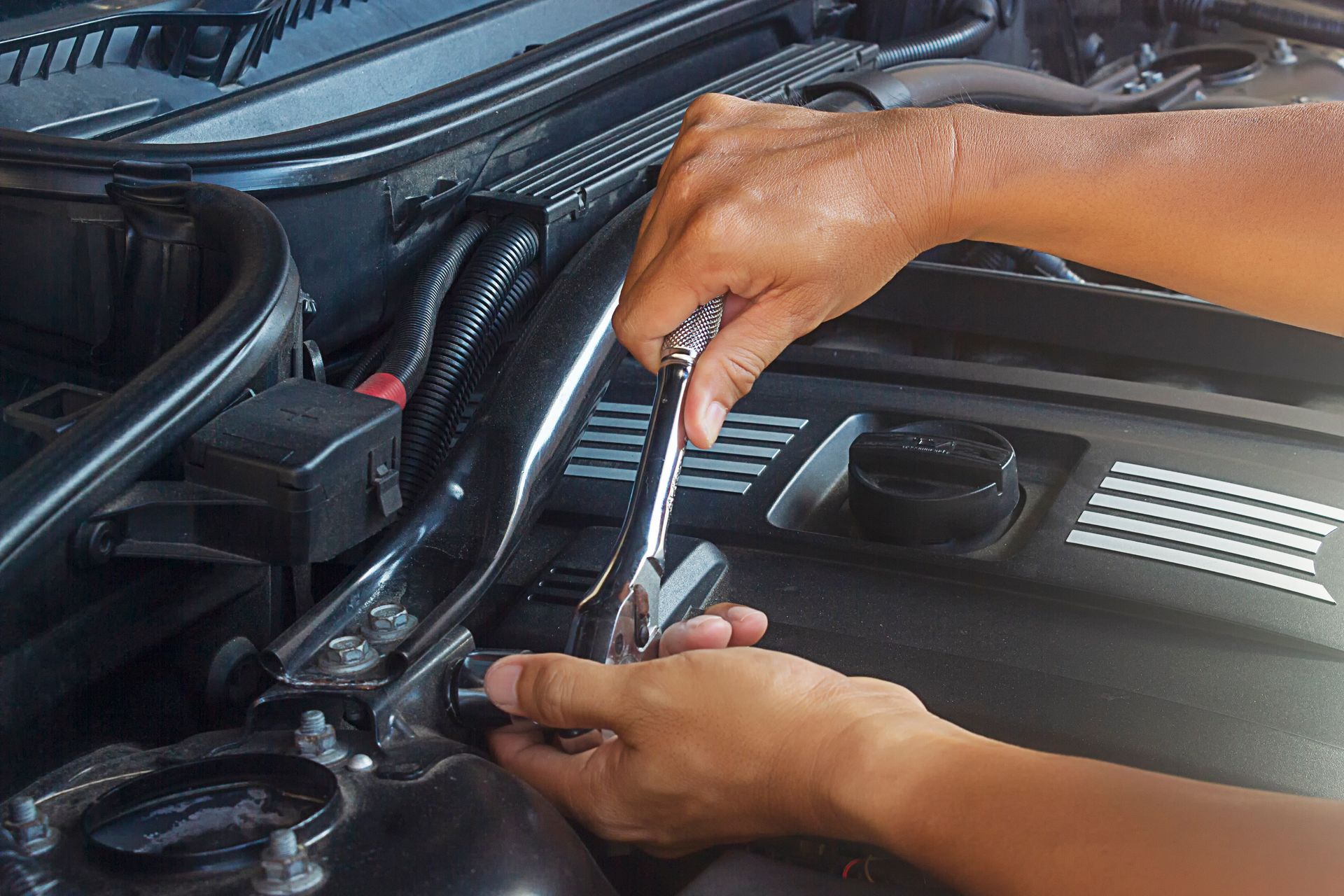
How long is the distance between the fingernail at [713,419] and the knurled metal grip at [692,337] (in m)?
0.04

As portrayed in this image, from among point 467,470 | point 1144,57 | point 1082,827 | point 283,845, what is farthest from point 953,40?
point 283,845

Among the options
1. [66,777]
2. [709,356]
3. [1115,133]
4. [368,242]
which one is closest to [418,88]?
[368,242]

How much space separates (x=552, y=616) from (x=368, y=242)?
1.27 feet

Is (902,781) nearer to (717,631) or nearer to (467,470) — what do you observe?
(717,631)

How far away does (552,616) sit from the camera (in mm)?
833

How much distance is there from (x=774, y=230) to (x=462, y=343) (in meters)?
0.31

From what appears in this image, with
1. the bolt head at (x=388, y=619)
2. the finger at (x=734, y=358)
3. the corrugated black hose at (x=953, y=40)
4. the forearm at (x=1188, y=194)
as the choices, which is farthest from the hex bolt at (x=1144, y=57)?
the bolt head at (x=388, y=619)

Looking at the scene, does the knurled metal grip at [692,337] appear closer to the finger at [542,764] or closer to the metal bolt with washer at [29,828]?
the finger at [542,764]

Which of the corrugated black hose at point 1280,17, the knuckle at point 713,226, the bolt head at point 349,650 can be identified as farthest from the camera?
the corrugated black hose at point 1280,17

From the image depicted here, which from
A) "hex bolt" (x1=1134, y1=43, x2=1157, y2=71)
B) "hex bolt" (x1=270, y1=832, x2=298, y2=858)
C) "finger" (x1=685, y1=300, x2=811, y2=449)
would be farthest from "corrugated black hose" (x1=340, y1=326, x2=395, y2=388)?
"hex bolt" (x1=1134, y1=43, x2=1157, y2=71)

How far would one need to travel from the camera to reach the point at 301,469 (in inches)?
25.4

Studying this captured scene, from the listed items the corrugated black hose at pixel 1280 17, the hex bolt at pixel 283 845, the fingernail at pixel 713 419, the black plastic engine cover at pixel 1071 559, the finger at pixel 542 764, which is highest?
the corrugated black hose at pixel 1280 17

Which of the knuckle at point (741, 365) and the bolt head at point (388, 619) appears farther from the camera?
Answer: the knuckle at point (741, 365)

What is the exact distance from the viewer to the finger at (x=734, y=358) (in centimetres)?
86
